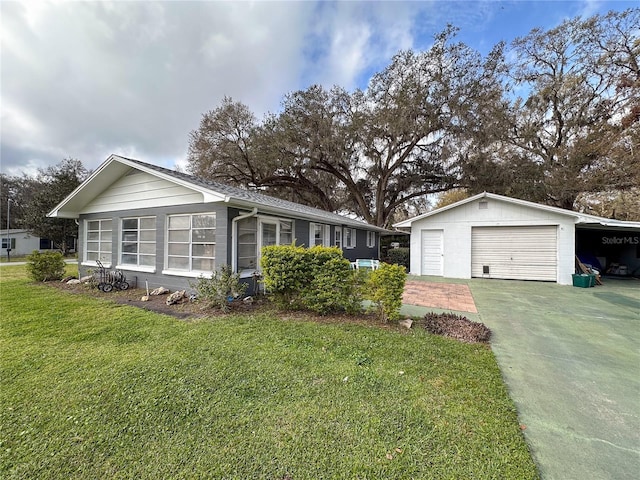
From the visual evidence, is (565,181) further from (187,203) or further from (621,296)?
(187,203)

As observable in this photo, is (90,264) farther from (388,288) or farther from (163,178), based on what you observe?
(388,288)

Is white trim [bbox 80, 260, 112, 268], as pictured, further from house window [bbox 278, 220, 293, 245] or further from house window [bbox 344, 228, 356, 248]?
house window [bbox 344, 228, 356, 248]

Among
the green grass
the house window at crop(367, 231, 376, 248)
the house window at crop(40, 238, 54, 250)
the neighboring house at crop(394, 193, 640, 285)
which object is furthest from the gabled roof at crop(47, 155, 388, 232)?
the house window at crop(40, 238, 54, 250)

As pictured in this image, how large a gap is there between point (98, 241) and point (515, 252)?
1613 centimetres

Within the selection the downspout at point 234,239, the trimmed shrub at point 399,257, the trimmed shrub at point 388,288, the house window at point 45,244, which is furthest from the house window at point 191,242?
the house window at point 45,244

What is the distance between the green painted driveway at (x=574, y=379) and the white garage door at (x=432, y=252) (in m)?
5.30

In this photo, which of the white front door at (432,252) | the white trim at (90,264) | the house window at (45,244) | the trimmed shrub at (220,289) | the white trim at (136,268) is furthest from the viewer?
the house window at (45,244)

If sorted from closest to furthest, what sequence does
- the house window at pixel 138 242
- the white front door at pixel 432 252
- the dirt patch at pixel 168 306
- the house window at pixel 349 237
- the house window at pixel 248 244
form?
the dirt patch at pixel 168 306 < the house window at pixel 248 244 < the house window at pixel 138 242 < the white front door at pixel 432 252 < the house window at pixel 349 237

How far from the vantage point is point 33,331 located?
4.71 meters

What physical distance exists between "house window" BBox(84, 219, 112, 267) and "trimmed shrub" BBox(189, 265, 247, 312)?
5705mm

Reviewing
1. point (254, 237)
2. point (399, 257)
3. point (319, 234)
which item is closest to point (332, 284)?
point (254, 237)

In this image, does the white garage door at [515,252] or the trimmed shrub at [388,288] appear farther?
the white garage door at [515,252]

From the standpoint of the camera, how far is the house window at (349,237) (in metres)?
13.7

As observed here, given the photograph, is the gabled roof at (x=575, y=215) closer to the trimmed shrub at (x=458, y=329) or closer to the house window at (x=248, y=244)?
the trimmed shrub at (x=458, y=329)
